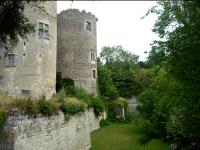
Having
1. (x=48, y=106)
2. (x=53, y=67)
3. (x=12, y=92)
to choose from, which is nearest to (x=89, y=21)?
(x=53, y=67)

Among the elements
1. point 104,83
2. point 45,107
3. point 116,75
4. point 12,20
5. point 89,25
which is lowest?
point 45,107

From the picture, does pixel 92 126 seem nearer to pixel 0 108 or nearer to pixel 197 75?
pixel 0 108

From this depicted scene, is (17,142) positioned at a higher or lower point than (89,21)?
lower

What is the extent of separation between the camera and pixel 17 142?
42.9ft

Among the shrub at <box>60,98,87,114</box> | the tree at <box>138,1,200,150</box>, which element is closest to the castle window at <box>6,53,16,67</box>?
the shrub at <box>60,98,87,114</box>

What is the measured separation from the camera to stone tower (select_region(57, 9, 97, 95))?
1182 inches

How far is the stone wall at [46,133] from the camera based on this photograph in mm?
13055

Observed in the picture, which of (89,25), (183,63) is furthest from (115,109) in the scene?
(183,63)

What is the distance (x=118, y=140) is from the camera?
83.6 ft

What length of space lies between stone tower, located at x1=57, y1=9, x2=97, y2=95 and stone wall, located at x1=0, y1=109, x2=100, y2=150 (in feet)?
25.1

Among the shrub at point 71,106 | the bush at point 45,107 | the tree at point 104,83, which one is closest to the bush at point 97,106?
the shrub at point 71,106

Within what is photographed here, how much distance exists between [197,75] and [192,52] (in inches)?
19.6

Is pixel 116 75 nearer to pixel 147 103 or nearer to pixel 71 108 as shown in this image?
pixel 147 103

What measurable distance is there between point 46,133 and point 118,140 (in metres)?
10.5
